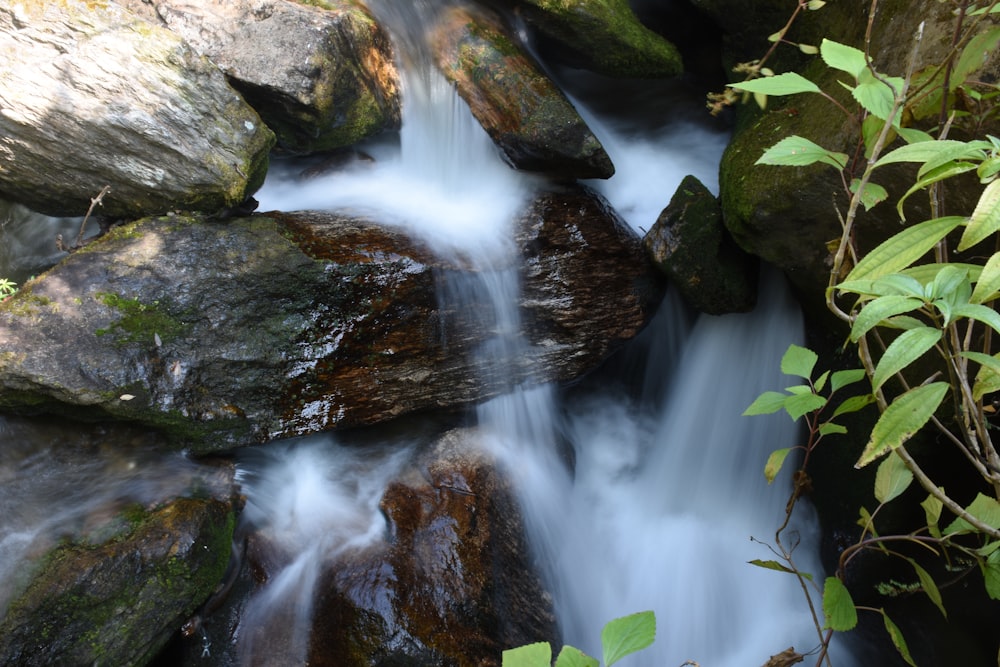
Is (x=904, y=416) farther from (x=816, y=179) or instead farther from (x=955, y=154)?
(x=816, y=179)

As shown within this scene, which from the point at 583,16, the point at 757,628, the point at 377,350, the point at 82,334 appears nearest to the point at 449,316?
the point at 377,350

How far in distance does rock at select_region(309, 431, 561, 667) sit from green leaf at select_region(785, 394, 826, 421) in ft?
6.27

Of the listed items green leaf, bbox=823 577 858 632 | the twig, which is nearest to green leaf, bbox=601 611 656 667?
green leaf, bbox=823 577 858 632

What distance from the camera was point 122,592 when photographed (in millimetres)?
3025

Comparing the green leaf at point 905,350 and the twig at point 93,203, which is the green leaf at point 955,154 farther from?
the twig at point 93,203

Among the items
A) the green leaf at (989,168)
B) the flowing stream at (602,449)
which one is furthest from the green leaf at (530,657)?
the flowing stream at (602,449)

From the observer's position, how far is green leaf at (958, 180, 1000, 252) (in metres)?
1.47

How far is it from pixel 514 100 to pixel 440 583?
9.71ft

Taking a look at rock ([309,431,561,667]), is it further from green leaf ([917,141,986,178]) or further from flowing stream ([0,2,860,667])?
green leaf ([917,141,986,178])

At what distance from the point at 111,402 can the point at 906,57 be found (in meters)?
3.95

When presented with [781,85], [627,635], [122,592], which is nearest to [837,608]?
[627,635]

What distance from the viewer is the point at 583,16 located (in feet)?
14.4

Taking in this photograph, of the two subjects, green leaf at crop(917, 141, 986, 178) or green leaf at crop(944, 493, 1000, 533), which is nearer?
green leaf at crop(917, 141, 986, 178)

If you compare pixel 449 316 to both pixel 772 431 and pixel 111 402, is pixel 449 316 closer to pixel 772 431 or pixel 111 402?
pixel 111 402
